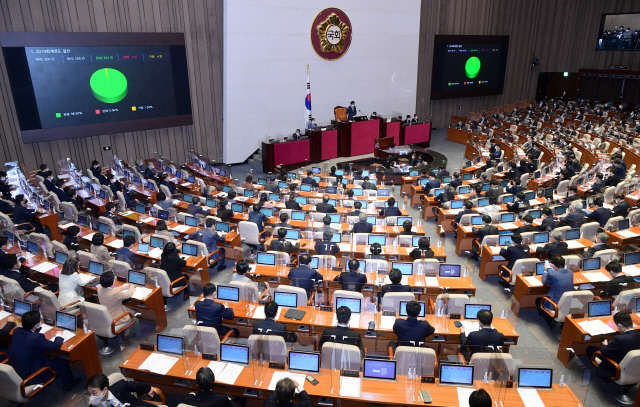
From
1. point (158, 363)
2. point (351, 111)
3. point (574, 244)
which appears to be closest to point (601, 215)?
point (574, 244)

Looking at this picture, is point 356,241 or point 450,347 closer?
point 450,347

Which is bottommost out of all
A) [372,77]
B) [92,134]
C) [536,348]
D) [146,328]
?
[536,348]

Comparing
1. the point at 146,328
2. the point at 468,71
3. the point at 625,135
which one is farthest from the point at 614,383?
the point at 468,71

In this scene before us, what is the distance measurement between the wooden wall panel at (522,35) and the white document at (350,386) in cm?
2035

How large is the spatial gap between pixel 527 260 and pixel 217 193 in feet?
29.1

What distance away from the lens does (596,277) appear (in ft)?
24.7

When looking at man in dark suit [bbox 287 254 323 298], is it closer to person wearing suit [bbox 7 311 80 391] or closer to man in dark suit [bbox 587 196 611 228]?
person wearing suit [bbox 7 311 80 391]

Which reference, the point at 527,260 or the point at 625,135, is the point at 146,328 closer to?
the point at 527,260

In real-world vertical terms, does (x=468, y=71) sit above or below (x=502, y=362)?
above

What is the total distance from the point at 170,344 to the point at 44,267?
3.94 meters

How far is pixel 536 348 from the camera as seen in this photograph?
6965 millimetres

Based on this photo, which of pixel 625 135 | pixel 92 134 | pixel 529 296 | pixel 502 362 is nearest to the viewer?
pixel 502 362

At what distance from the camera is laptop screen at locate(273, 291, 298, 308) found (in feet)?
21.9

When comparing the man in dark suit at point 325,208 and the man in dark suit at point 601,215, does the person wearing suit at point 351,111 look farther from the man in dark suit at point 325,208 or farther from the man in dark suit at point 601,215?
the man in dark suit at point 601,215
